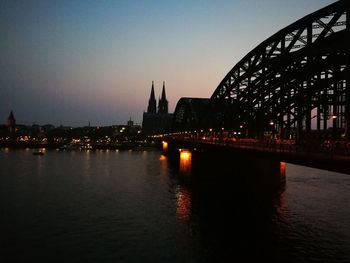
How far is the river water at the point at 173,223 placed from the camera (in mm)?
28781

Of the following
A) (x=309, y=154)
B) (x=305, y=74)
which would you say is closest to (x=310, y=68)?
(x=305, y=74)

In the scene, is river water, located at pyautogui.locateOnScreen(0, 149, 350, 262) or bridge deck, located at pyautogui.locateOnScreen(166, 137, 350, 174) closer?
bridge deck, located at pyautogui.locateOnScreen(166, 137, 350, 174)

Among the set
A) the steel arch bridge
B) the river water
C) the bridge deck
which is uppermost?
the steel arch bridge

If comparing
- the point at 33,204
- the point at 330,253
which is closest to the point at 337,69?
the point at 330,253

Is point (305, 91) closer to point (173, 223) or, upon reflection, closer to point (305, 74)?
point (305, 74)

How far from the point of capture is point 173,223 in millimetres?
37875

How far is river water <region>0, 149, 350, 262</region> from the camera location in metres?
28.8

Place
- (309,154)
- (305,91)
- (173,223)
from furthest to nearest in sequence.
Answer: (305,91), (173,223), (309,154)

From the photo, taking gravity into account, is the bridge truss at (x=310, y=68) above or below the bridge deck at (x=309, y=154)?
above

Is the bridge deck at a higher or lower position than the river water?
higher

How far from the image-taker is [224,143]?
171 feet

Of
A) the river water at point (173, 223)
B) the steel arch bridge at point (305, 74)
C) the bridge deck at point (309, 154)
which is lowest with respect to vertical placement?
the river water at point (173, 223)

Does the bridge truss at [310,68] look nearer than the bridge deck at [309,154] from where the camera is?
No

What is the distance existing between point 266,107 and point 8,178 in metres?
44.4
